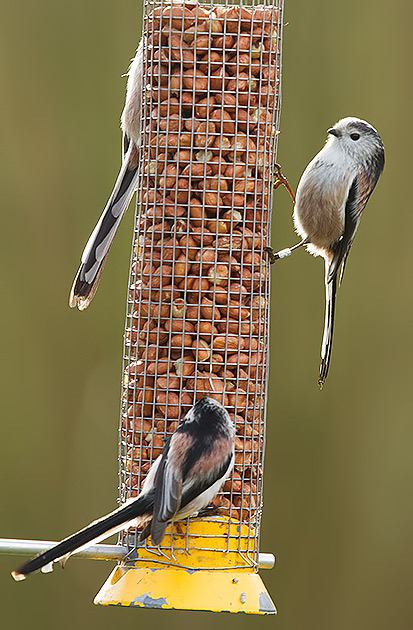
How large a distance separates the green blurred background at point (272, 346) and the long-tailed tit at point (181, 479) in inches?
94.8

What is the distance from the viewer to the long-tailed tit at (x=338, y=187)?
314 cm

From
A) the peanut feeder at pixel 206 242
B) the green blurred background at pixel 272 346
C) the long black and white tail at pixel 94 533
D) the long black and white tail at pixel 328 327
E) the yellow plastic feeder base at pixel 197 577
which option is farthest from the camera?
the green blurred background at pixel 272 346

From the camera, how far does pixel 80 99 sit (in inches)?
185

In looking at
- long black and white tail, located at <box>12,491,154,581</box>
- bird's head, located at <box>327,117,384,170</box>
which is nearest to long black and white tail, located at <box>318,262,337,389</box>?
bird's head, located at <box>327,117,384,170</box>

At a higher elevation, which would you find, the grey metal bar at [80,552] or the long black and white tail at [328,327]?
the long black and white tail at [328,327]

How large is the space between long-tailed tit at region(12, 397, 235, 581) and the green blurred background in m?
2.41

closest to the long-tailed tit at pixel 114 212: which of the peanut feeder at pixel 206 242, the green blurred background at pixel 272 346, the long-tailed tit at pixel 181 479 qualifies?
the peanut feeder at pixel 206 242

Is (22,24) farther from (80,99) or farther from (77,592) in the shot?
(77,592)

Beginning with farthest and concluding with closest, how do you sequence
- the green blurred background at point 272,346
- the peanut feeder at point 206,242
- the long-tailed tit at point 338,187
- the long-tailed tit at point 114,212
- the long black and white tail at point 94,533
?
1. the green blurred background at point 272,346
2. the long-tailed tit at point 338,187
3. the long-tailed tit at point 114,212
4. the peanut feeder at point 206,242
5. the long black and white tail at point 94,533

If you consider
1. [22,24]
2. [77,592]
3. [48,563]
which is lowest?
[77,592]

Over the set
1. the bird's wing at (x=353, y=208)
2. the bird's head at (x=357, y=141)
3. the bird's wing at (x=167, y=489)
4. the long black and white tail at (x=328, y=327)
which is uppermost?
the bird's head at (x=357, y=141)

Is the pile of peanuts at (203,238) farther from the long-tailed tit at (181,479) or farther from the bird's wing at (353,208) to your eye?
the bird's wing at (353,208)

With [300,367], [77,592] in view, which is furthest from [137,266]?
[77,592]

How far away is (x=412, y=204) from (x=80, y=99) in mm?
1764
